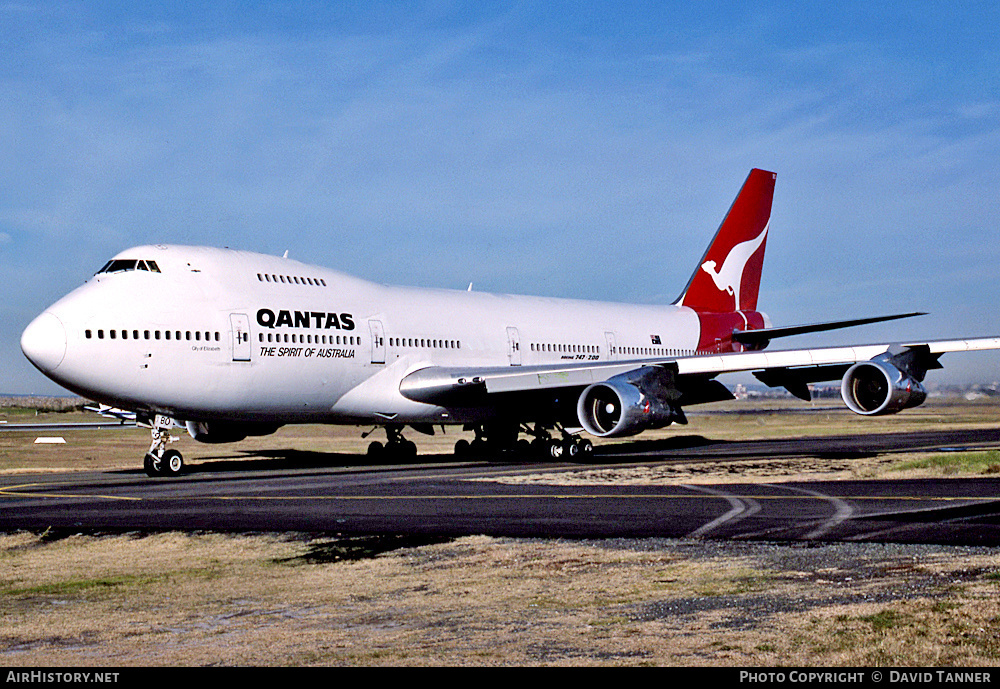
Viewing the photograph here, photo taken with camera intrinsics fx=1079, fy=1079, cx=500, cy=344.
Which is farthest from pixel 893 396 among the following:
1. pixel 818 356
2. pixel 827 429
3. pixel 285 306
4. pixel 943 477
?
pixel 827 429

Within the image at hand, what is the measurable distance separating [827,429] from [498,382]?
84.1 ft

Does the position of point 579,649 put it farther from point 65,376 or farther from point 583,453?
point 583,453

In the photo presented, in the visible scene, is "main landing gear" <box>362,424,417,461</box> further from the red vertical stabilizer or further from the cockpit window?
the red vertical stabilizer

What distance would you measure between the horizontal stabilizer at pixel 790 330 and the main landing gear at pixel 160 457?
21518mm

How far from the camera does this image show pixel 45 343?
79.0ft

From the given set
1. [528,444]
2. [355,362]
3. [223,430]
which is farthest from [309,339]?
[528,444]

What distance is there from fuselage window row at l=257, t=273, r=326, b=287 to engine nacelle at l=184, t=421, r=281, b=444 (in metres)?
3.95

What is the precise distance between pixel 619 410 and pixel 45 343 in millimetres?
13925

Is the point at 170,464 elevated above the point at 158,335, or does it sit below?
below

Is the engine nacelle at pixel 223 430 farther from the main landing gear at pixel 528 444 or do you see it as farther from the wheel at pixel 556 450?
the wheel at pixel 556 450

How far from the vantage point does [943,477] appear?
20969 millimetres

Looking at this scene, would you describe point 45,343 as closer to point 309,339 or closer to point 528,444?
point 309,339

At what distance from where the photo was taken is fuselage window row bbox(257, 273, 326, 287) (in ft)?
92.9

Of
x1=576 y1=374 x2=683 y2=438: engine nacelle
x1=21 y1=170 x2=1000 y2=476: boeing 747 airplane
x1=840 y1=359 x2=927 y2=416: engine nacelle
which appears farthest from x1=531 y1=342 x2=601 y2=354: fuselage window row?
x1=840 y1=359 x2=927 y2=416: engine nacelle
